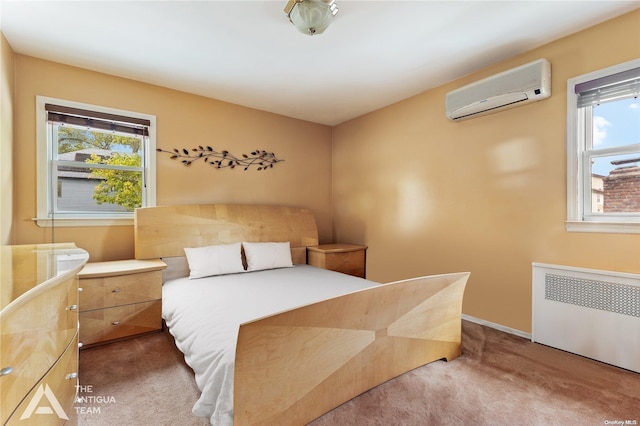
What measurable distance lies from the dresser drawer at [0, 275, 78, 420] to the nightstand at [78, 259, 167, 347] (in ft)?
4.46

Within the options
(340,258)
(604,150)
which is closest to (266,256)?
(340,258)

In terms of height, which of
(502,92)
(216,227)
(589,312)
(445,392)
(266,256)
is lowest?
(445,392)

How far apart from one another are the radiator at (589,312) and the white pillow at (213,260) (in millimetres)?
2798

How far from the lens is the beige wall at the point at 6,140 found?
7.33 feet

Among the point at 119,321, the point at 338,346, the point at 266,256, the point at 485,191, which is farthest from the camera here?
the point at 266,256

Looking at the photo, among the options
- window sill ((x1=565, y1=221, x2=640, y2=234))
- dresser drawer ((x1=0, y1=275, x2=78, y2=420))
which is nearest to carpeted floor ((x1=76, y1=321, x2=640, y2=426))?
dresser drawer ((x1=0, y1=275, x2=78, y2=420))

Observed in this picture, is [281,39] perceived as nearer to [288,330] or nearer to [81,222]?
[288,330]

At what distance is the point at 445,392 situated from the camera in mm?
1829

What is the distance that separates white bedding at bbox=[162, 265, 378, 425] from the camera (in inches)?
55.0

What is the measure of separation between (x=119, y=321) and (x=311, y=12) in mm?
2772

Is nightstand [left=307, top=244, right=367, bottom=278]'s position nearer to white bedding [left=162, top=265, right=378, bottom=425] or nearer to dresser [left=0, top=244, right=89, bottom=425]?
white bedding [left=162, top=265, right=378, bottom=425]

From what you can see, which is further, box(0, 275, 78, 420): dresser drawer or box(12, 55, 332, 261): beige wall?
box(12, 55, 332, 261): beige wall

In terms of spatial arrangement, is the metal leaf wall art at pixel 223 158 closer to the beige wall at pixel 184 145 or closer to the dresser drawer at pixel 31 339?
the beige wall at pixel 184 145

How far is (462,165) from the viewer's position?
3072 millimetres
